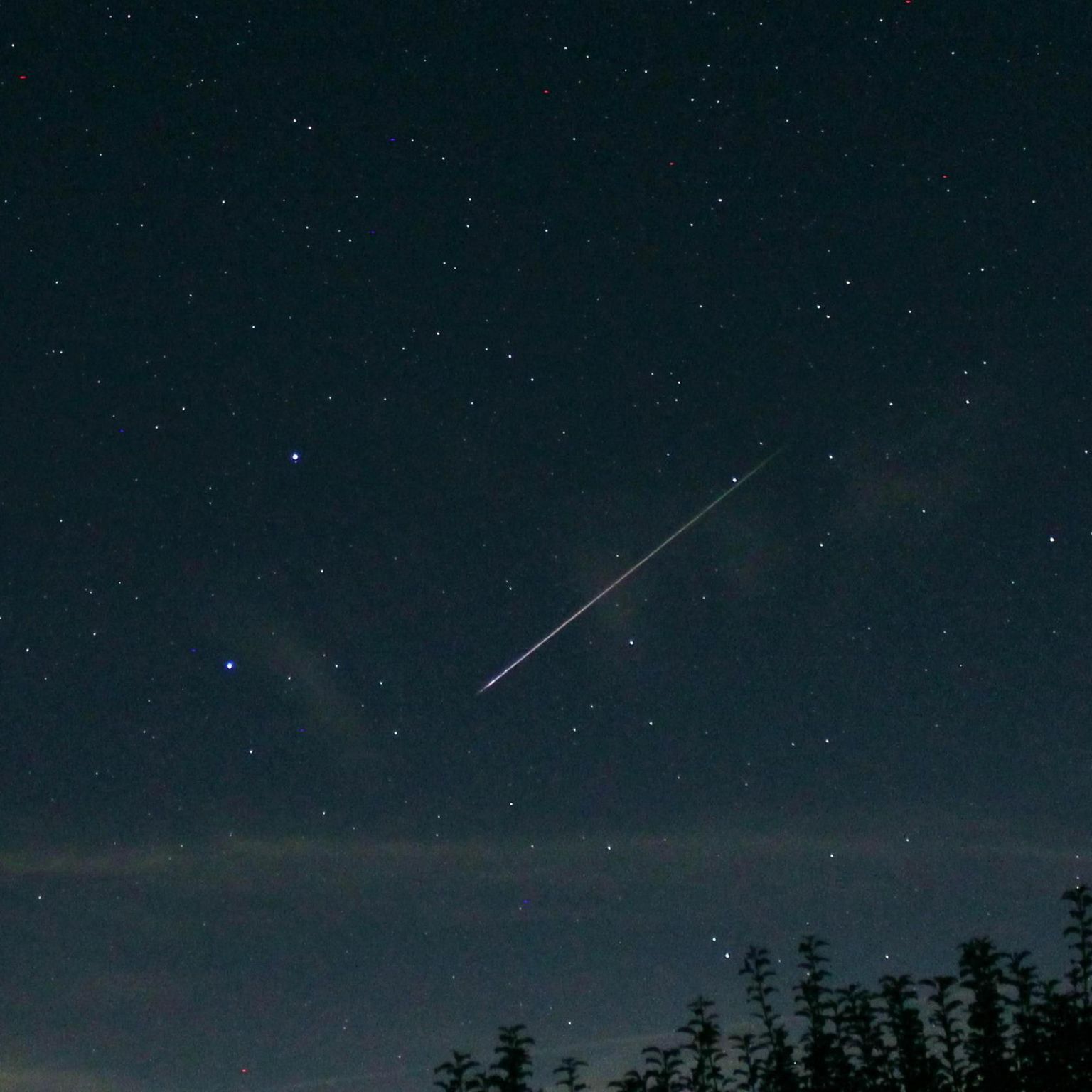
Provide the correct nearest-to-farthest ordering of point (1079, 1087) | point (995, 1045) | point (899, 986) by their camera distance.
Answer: point (1079, 1087) < point (995, 1045) < point (899, 986)

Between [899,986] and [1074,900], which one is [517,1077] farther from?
[1074,900]

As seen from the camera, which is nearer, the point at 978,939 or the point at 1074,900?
the point at 1074,900

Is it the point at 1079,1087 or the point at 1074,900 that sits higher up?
the point at 1074,900

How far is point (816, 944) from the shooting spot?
36719mm

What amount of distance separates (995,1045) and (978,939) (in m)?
2.85

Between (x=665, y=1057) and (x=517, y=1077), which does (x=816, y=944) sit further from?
(x=517, y=1077)

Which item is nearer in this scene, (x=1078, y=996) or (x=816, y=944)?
(x=1078, y=996)

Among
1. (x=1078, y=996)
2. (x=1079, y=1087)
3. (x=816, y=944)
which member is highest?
(x=816, y=944)

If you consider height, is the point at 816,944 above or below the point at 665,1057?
above

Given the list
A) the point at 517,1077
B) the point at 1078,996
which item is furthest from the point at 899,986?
the point at 517,1077

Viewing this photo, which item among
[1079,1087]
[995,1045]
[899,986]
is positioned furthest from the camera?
[899,986]

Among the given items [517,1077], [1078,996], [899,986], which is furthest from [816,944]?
[517,1077]

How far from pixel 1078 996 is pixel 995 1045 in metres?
3.19

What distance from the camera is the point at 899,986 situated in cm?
3853
